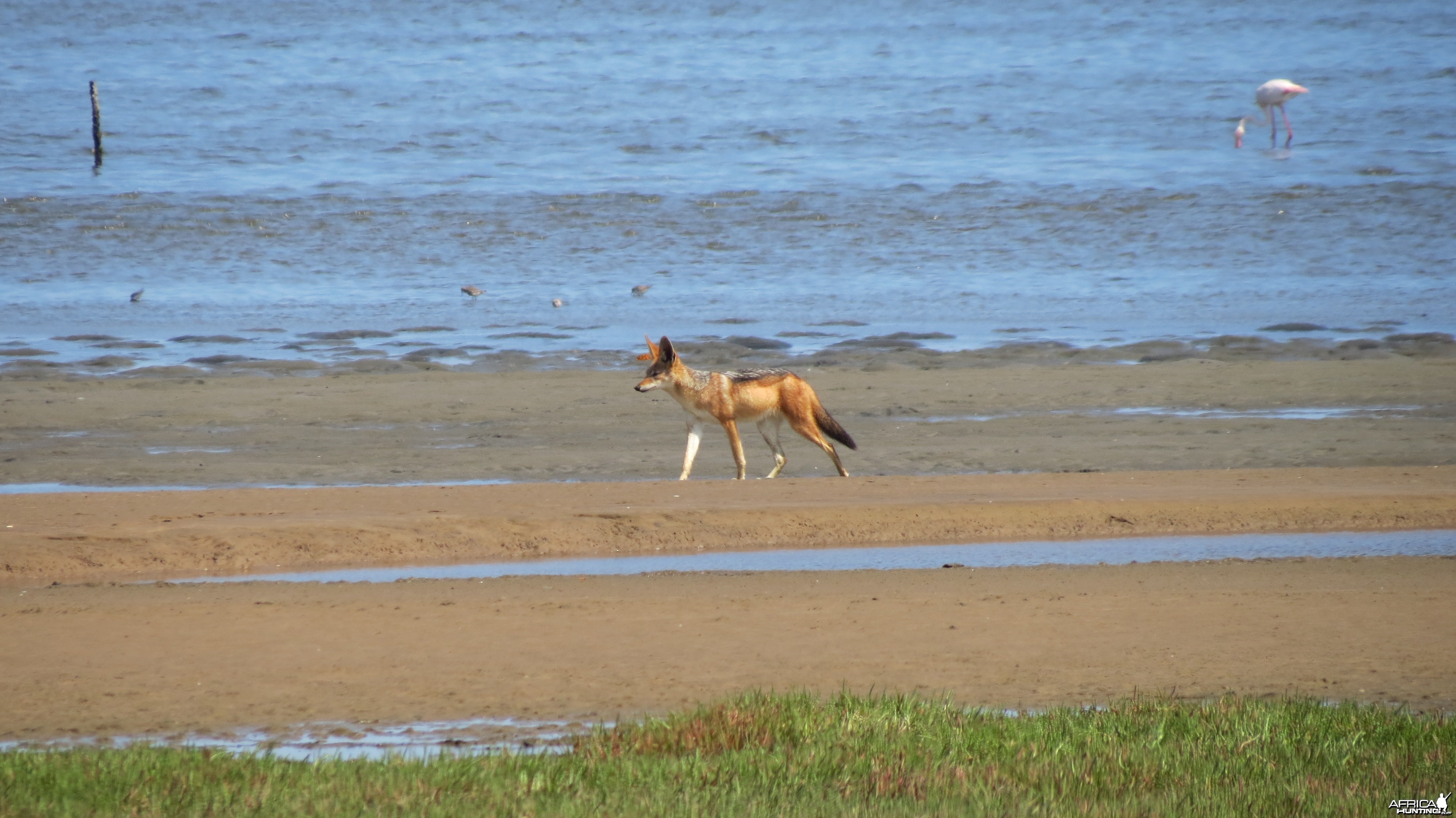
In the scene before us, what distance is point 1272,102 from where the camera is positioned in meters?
40.8

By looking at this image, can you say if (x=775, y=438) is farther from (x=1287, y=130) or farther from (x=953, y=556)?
(x=1287, y=130)

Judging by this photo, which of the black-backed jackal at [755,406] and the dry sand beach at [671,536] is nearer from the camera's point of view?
the dry sand beach at [671,536]


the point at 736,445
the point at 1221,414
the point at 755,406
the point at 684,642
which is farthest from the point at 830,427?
the point at 684,642

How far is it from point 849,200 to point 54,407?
65.6ft

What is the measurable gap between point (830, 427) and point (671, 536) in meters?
2.88

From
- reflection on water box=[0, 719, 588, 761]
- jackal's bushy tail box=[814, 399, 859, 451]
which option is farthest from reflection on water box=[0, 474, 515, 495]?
reflection on water box=[0, 719, 588, 761]

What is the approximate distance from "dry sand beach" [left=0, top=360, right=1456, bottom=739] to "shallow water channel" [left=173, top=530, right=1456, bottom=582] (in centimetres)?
19

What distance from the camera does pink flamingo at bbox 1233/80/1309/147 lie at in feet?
132

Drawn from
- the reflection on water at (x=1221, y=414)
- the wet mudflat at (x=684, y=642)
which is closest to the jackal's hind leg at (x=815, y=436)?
the reflection on water at (x=1221, y=414)

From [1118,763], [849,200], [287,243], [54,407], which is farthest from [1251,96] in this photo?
[1118,763]

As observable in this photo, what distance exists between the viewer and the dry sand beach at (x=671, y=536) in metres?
7.04

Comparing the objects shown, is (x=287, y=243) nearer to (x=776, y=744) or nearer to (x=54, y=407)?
(x=54, y=407)

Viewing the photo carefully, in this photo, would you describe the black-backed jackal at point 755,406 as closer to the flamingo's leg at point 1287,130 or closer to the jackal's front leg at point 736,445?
the jackal's front leg at point 736,445

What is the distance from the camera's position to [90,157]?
138 ft
